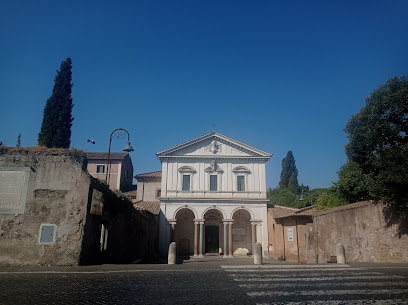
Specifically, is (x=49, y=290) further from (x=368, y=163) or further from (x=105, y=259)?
(x=368, y=163)

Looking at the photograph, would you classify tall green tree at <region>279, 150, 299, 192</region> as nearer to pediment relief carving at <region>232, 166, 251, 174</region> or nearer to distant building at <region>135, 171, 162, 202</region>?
pediment relief carving at <region>232, 166, 251, 174</region>

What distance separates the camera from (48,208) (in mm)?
12539

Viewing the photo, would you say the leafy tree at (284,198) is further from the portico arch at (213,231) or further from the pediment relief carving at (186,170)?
the pediment relief carving at (186,170)

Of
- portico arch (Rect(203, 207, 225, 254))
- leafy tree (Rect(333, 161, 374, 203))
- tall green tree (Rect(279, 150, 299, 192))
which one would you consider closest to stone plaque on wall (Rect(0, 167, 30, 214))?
leafy tree (Rect(333, 161, 374, 203))

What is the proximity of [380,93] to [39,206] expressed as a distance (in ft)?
52.1

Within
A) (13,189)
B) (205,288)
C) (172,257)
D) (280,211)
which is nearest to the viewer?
(205,288)

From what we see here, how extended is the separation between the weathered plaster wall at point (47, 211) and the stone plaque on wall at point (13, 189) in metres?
0.17

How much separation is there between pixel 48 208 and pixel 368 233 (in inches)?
571

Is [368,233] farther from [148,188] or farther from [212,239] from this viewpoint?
[148,188]

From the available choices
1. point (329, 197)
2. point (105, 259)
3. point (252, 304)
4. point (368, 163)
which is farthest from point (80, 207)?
point (329, 197)

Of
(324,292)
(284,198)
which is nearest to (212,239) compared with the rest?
(284,198)

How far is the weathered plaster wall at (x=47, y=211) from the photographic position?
1198 centimetres

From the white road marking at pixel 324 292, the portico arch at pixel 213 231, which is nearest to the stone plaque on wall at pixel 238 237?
the portico arch at pixel 213 231

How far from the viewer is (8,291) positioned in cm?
665
